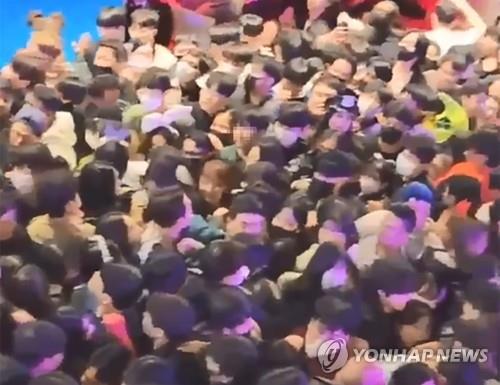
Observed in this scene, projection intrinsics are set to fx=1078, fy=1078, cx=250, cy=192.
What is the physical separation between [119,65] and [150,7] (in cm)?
43

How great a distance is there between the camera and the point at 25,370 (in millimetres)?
987

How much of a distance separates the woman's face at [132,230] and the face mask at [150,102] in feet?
1.47

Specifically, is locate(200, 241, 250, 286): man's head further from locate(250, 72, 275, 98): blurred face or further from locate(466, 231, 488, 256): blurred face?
locate(250, 72, 275, 98): blurred face

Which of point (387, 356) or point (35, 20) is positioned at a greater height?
point (35, 20)

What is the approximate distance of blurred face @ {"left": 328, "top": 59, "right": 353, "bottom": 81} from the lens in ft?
5.91

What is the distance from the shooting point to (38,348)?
1.01 metres

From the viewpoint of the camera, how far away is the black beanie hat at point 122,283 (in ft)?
3.68

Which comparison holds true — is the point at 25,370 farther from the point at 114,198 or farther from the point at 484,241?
the point at 484,241

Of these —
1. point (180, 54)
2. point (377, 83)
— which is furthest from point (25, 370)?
point (180, 54)

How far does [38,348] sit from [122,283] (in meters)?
0.15

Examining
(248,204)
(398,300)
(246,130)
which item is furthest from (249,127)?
(398,300)

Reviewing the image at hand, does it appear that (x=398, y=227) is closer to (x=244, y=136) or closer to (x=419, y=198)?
(x=419, y=198)

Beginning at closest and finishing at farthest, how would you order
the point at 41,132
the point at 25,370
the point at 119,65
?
1. the point at 25,370
2. the point at 41,132
3. the point at 119,65

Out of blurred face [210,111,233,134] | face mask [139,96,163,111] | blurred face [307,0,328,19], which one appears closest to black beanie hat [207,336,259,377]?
blurred face [210,111,233,134]
